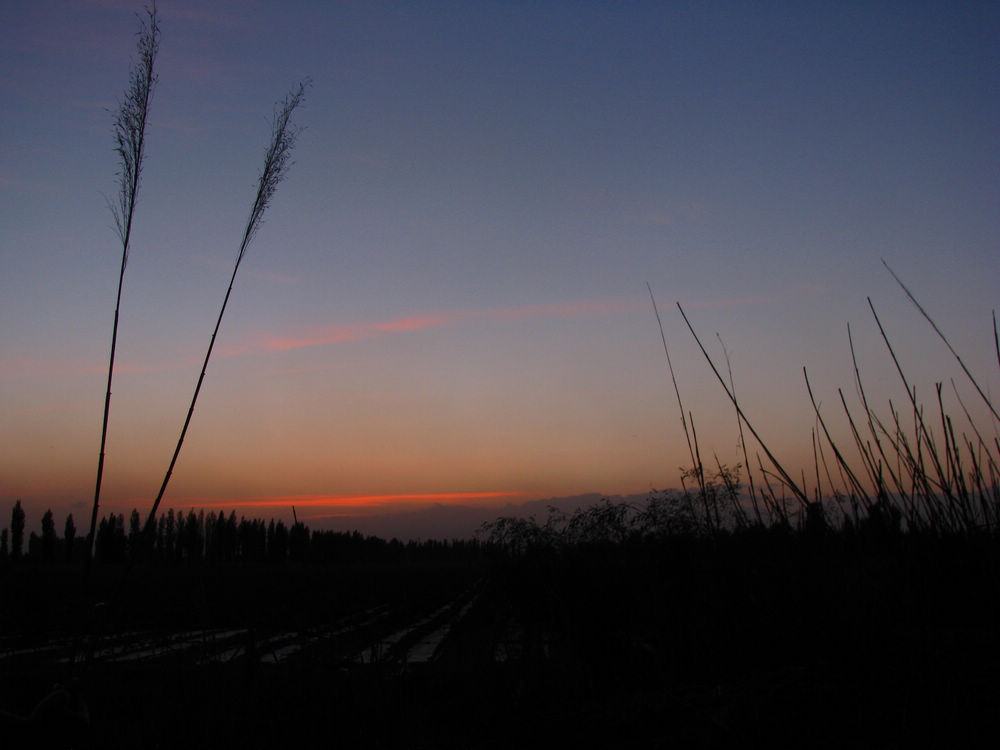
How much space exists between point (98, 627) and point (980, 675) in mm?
2762

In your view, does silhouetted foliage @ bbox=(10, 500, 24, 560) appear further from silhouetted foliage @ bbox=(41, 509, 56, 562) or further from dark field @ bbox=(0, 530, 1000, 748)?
dark field @ bbox=(0, 530, 1000, 748)

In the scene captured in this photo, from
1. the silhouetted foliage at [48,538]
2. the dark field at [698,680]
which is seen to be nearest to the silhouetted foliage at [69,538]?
the silhouetted foliage at [48,538]

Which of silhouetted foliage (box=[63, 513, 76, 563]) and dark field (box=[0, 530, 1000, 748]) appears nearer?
dark field (box=[0, 530, 1000, 748])

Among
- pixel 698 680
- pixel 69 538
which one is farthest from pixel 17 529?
pixel 698 680

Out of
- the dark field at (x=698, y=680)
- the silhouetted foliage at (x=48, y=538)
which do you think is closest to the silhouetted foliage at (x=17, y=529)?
the silhouetted foliage at (x=48, y=538)

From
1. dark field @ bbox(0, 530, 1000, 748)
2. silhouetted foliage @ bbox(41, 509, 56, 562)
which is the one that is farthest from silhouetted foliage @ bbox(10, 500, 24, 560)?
dark field @ bbox(0, 530, 1000, 748)

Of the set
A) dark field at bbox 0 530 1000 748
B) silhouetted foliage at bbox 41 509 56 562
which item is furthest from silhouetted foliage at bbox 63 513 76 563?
dark field at bbox 0 530 1000 748

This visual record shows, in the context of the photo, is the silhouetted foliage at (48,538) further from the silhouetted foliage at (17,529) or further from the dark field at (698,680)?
the dark field at (698,680)

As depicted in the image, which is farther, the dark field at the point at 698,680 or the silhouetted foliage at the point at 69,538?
the silhouetted foliage at the point at 69,538

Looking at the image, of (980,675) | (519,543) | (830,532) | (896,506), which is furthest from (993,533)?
(519,543)

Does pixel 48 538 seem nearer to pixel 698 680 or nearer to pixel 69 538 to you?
pixel 69 538

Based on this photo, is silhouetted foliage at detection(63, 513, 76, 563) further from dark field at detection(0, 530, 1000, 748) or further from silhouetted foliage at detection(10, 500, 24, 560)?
dark field at detection(0, 530, 1000, 748)

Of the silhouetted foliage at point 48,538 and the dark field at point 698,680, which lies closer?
the dark field at point 698,680

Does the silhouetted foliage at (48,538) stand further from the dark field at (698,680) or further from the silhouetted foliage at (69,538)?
the dark field at (698,680)
